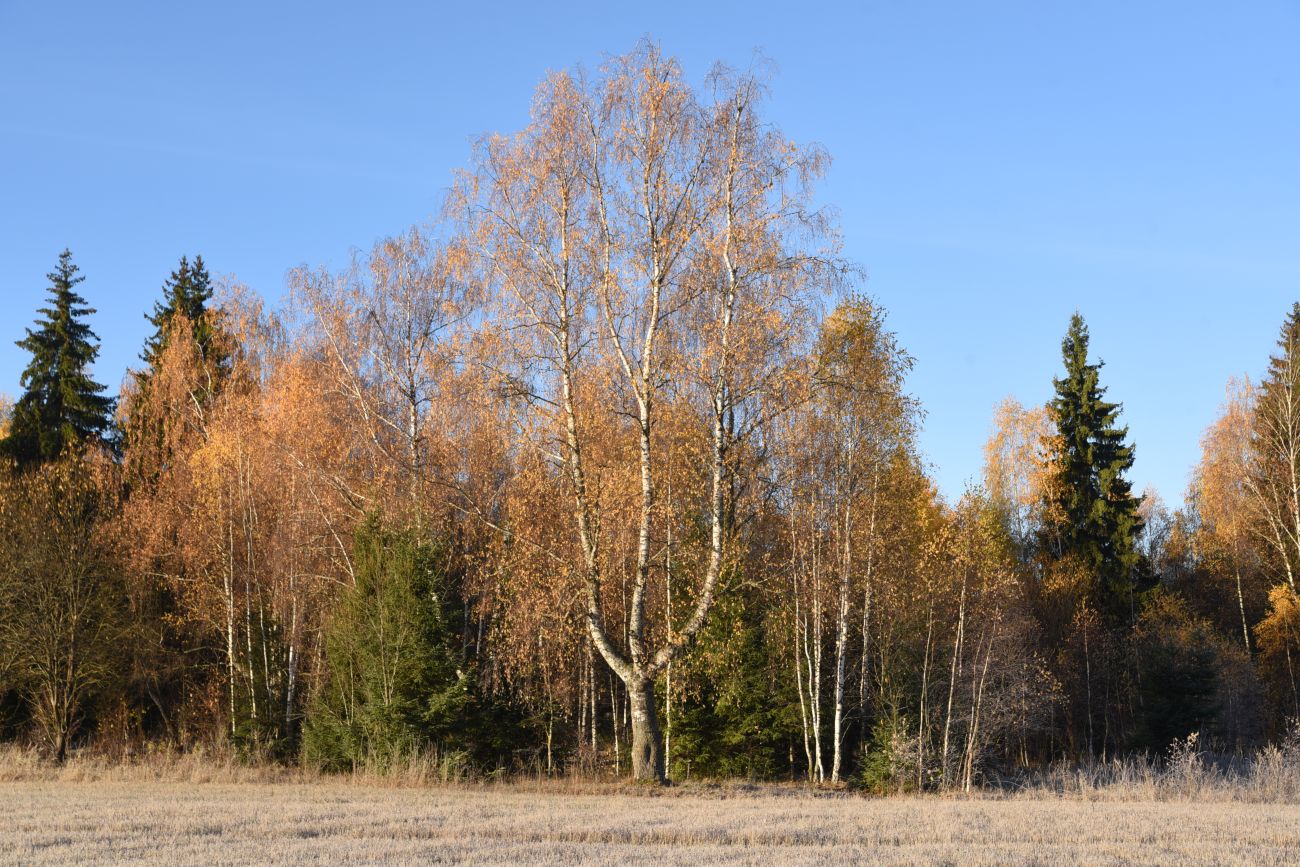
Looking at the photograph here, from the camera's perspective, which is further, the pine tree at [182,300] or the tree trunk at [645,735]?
the pine tree at [182,300]

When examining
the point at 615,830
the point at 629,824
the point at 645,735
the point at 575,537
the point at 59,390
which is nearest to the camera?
the point at 615,830

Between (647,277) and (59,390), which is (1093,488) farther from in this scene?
(59,390)

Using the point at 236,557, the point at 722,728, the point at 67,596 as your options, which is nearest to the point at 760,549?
the point at 722,728

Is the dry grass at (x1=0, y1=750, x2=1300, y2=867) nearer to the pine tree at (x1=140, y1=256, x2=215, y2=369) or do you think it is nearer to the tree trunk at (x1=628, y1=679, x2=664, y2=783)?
the tree trunk at (x1=628, y1=679, x2=664, y2=783)

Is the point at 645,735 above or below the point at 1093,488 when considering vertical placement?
below

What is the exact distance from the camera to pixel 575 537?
24.4 meters

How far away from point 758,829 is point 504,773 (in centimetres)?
1104

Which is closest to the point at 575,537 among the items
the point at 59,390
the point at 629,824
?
the point at 629,824

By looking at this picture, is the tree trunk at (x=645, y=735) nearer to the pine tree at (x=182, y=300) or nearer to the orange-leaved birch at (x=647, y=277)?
the orange-leaved birch at (x=647, y=277)

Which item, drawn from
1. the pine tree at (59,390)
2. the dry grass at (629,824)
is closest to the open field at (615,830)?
the dry grass at (629,824)

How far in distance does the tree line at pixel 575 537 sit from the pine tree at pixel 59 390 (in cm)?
12

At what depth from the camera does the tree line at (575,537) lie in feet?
64.6

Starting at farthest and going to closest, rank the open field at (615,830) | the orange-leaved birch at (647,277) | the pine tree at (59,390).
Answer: the pine tree at (59,390) < the orange-leaved birch at (647,277) < the open field at (615,830)

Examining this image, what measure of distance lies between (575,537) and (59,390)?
988 inches
